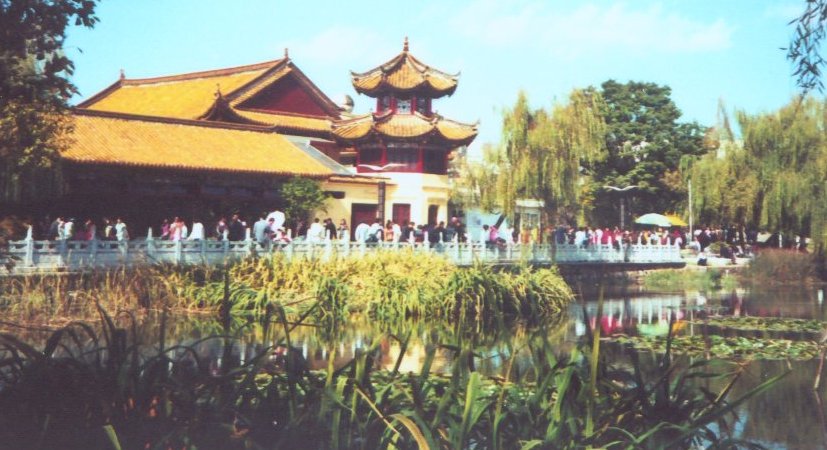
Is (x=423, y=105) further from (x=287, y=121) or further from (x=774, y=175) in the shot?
(x=774, y=175)

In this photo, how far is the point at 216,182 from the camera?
79.0ft

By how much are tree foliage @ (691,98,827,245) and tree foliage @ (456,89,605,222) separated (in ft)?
17.6

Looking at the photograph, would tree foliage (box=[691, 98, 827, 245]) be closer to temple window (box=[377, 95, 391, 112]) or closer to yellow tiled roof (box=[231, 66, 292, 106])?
temple window (box=[377, 95, 391, 112])

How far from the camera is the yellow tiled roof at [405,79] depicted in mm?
31984

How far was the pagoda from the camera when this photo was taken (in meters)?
29.9

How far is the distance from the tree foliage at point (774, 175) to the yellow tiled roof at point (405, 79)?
9.84 metres

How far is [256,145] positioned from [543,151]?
8.81m

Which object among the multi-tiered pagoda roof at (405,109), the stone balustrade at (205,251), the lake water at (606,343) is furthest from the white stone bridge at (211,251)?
the multi-tiered pagoda roof at (405,109)

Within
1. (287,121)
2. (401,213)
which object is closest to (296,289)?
(401,213)

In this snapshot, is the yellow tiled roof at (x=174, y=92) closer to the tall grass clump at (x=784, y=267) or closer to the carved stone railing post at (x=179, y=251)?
the carved stone railing post at (x=179, y=251)

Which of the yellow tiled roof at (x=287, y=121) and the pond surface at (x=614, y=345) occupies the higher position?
the yellow tiled roof at (x=287, y=121)

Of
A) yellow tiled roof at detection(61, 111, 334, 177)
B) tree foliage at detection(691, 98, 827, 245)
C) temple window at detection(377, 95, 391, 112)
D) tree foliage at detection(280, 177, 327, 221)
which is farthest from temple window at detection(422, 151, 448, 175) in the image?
tree foliage at detection(691, 98, 827, 245)

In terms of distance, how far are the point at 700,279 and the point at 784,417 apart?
2009 centimetres

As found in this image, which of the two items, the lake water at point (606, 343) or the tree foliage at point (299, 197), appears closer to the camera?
the lake water at point (606, 343)
